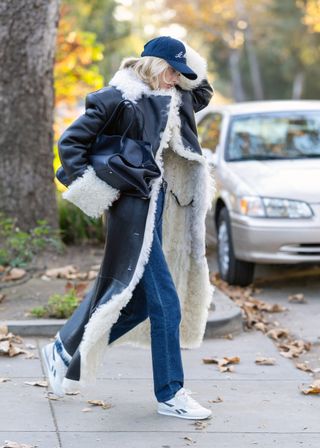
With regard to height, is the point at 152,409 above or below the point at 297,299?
above

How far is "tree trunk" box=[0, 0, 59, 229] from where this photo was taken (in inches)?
358

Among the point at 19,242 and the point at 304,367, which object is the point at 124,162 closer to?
the point at 304,367

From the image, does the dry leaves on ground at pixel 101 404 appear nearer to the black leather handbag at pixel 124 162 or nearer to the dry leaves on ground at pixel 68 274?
the black leather handbag at pixel 124 162

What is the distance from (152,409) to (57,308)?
6.23ft

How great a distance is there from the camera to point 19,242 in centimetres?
823

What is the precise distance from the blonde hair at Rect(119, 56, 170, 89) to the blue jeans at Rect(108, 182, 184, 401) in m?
0.52

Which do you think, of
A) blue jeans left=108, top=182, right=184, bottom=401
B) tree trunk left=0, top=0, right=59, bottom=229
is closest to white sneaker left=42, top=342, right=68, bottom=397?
blue jeans left=108, top=182, right=184, bottom=401

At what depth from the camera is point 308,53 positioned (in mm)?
51062

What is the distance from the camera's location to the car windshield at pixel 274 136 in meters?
9.83

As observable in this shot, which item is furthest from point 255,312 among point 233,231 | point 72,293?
point 72,293

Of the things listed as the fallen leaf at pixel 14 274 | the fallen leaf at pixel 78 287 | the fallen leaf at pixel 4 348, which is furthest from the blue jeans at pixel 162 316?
the fallen leaf at pixel 14 274

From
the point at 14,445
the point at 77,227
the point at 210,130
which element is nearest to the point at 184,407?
the point at 14,445

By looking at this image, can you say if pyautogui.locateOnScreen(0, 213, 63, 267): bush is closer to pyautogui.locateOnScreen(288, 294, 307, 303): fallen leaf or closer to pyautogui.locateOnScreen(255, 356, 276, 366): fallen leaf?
pyautogui.locateOnScreen(288, 294, 307, 303): fallen leaf

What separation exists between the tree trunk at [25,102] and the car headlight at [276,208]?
1.90 meters
